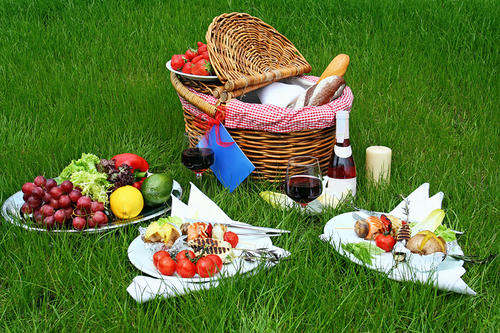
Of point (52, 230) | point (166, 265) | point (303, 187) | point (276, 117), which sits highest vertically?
point (276, 117)

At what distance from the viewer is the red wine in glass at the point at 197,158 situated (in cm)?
276

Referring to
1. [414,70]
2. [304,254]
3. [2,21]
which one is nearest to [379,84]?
[414,70]

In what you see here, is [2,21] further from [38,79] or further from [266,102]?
[266,102]

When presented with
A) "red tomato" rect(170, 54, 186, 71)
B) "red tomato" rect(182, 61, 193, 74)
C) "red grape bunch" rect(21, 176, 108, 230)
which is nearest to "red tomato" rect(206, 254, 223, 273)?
"red grape bunch" rect(21, 176, 108, 230)

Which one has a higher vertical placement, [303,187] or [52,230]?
[303,187]

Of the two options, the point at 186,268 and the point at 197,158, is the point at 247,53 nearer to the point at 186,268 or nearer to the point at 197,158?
the point at 197,158

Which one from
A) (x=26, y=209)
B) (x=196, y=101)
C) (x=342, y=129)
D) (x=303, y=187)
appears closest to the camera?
(x=303, y=187)

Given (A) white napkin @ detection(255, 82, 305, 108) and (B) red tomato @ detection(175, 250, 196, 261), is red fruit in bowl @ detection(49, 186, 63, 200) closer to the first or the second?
(B) red tomato @ detection(175, 250, 196, 261)

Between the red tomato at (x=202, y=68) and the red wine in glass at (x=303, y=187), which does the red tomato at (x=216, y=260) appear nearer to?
the red wine in glass at (x=303, y=187)

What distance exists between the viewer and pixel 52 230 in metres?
2.32

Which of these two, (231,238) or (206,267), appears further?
(231,238)

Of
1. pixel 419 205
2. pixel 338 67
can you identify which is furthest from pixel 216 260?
pixel 338 67

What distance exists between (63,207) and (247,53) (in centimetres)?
150

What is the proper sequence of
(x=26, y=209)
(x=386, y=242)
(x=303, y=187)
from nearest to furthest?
(x=386, y=242) < (x=303, y=187) < (x=26, y=209)
